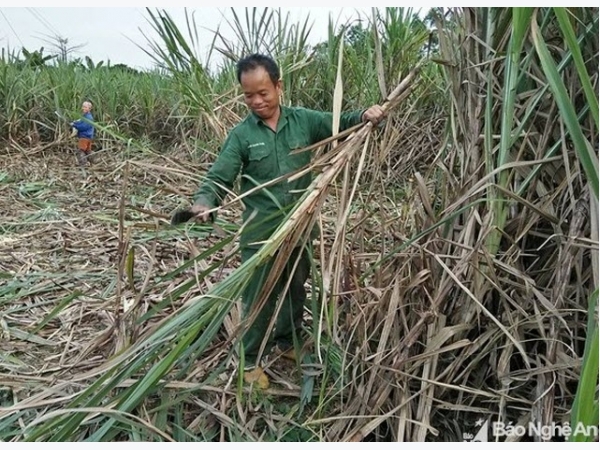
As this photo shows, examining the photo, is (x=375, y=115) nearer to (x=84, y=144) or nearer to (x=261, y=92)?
(x=261, y=92)

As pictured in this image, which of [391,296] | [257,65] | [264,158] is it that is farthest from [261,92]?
[391,296]

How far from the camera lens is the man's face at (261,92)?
1593 millimetres

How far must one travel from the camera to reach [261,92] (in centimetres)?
161

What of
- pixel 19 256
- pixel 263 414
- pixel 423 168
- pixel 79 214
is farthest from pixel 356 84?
pixel 263 414

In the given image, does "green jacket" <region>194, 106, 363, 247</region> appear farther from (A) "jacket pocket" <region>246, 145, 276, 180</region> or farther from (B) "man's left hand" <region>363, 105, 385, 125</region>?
(B) "man's left hand" <region>363, 105, 385, 125</region>

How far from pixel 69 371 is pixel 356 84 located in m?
2.54

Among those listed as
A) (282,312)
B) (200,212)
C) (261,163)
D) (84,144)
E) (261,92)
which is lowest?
(282,312)

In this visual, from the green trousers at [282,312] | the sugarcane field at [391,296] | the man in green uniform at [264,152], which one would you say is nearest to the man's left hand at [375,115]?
the sugarcane field at [391,296]

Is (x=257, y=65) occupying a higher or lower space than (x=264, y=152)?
higher

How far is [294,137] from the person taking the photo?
169 cm

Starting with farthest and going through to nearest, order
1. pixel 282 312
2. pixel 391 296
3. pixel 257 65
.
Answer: pixel 282 312
pixel 257 65
pixel 391 296

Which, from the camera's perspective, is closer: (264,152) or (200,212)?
(200,212)

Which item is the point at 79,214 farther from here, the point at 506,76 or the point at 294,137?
the point at 506,76

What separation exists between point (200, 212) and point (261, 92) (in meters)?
0.41
